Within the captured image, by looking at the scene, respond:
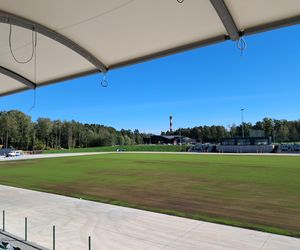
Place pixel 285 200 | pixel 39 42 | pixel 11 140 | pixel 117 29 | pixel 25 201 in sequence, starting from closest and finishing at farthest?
pixel 117 29, pixel 39 42, pixel 285 200, pixel 25 201, pixel 11 140

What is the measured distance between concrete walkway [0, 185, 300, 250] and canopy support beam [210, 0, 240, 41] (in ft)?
16.7

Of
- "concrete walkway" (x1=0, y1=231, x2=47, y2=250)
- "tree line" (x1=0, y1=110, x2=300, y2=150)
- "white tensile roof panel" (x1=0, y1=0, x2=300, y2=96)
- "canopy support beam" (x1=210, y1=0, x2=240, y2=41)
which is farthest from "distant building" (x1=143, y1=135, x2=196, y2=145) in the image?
"canopy support beam" (x1=210, y1=0, x2=240, y2=41)

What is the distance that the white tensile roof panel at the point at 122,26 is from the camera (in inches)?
178

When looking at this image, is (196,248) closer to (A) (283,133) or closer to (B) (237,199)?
(B) (237,199)

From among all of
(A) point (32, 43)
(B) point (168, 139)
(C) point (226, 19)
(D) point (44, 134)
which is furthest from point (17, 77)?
(B) point (168, 139)

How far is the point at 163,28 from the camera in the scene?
18.0 feet

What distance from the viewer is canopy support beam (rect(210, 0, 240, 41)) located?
4.36m

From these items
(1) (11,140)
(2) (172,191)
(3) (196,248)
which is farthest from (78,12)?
(1) (11,140)

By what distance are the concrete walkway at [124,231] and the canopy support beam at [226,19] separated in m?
5.10

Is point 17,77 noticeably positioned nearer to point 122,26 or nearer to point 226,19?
point 122,26

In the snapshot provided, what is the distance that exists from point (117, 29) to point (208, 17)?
1.78 metres

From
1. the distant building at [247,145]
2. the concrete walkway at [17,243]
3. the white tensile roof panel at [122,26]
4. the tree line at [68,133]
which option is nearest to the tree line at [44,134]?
the tree line at [68,133]

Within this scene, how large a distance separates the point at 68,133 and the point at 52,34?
5020 inches

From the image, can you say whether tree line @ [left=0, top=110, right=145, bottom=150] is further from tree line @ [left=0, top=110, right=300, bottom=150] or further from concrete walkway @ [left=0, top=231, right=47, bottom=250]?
concrete walkway @ [left=0, top=231, right=47, bottom=250]
